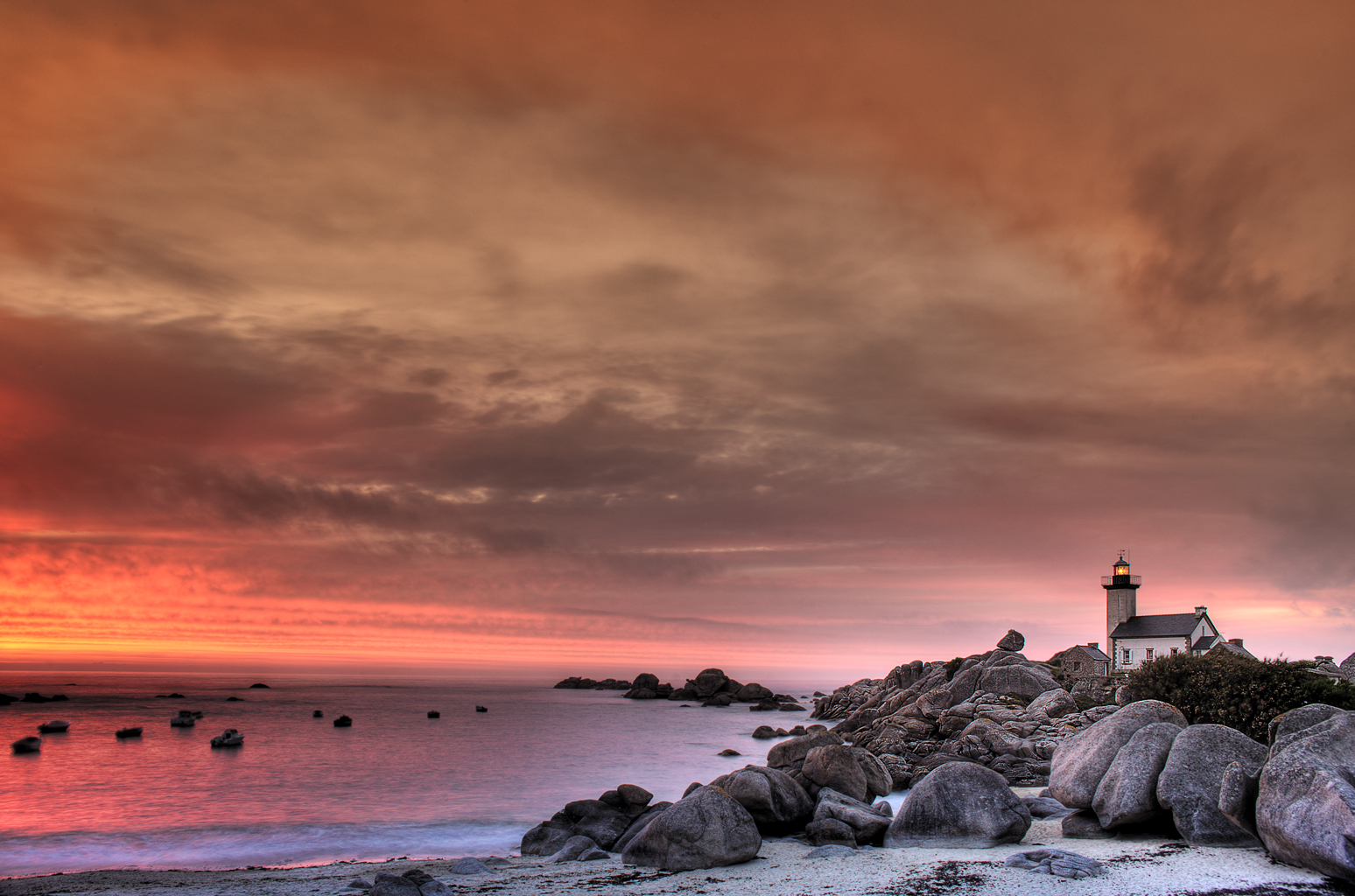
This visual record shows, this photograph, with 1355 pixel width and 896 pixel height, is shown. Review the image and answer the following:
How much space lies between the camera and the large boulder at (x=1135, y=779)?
56.1ft

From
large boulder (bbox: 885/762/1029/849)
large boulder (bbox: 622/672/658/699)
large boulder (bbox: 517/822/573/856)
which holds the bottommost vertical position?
large boulder (bbox: 622/672/658/699)

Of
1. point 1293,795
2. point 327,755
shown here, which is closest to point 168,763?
point 327,755

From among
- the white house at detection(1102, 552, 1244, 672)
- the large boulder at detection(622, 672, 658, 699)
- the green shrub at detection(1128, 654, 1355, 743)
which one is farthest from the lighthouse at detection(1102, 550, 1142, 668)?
the large boulder at detection(622, 672, 658, 699)

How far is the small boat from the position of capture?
58.0 m

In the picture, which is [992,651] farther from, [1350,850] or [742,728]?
[1350,850]

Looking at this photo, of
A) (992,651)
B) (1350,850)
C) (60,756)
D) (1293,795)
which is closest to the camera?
(1350,850)

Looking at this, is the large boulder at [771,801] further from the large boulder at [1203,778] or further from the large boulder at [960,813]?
the large boulder at [1203,778]

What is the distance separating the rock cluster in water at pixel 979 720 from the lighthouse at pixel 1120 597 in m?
8.11

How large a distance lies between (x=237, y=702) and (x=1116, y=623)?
118137mm

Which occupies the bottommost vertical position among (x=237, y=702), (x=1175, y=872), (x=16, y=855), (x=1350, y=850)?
(x=237, y=702)

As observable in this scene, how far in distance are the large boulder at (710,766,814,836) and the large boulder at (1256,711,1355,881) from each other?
1062 centimetres

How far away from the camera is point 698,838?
18.2 metres

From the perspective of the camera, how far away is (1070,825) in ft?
61.0

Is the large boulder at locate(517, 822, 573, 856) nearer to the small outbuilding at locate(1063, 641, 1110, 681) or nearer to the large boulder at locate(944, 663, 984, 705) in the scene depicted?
the large boulder at locate(944, 663, 984, 705)
